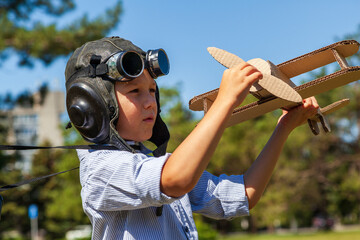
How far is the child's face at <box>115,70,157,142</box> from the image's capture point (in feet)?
6.20

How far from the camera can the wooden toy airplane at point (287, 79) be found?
1738 mm

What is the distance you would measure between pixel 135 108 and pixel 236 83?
47 centimetres

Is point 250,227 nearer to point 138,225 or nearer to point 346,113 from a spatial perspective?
point 346,113

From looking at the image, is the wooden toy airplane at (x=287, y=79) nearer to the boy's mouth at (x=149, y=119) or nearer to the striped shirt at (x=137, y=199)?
the boy's mouth at (x=149, y=119)

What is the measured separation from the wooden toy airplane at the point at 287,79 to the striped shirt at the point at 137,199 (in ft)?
1.20

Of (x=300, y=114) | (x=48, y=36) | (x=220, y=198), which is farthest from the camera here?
(x=48, y=36)

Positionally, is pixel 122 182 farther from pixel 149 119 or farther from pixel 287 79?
pixel 287 79

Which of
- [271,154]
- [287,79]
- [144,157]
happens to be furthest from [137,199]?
[287,79]

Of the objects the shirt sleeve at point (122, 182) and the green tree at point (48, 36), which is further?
the green tree at point (48, 36)

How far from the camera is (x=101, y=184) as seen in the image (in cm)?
170

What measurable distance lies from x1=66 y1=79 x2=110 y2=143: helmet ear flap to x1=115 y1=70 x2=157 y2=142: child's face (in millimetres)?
73

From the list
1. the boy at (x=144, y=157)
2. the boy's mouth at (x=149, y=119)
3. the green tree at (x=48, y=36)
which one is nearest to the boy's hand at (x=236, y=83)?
the boy at (x=144, y=157)

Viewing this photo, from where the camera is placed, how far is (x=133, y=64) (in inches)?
75.0

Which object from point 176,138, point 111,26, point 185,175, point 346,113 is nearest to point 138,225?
point 185,175
